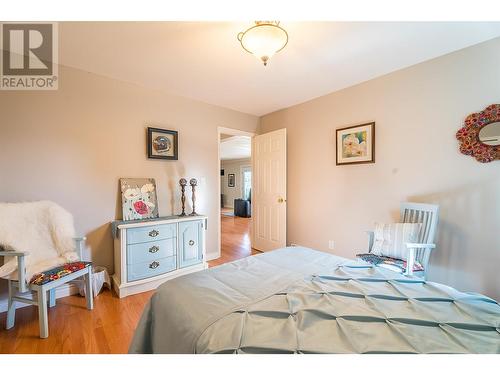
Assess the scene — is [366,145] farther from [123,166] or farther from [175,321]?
[123,166]

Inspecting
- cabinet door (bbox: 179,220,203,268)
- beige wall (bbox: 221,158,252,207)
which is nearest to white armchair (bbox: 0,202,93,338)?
cabinet door (bbox: 179,220,203,268)

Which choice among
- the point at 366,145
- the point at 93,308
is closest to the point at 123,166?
the point at 93,308

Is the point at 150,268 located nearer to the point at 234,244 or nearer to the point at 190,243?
the point at 190,243

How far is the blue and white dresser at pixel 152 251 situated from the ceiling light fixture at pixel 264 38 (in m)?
2.00

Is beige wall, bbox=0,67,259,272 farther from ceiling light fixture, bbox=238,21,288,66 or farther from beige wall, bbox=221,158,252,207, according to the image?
beige wall, bbox=221,158,252,207

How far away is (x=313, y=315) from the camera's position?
93cm

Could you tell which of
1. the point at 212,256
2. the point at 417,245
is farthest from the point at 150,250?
the point at 417,245

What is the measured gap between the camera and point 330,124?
3074mm

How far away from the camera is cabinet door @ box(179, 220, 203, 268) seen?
275cm

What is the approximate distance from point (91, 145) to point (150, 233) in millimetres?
1182

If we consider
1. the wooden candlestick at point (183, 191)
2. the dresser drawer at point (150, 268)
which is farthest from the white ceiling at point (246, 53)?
the dresser drawer at point (150, 268)

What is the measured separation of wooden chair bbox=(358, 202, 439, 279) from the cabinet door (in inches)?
76.3
